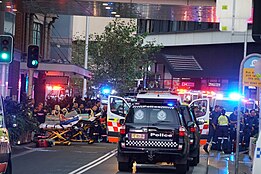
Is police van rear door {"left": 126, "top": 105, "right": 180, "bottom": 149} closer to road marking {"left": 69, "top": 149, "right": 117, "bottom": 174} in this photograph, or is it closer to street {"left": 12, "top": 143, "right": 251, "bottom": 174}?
street {"left": 12, "top": 143, "right": 251, "bottom": 174}

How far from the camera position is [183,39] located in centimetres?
5956

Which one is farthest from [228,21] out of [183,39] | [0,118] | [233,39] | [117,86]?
[183,39]

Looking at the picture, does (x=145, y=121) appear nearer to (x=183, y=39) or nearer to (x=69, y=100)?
(x=69, y=100)

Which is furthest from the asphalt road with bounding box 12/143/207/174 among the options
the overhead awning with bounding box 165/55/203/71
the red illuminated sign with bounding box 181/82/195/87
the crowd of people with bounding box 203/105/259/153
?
the red illuminated sign with bounding box 181/82/195/87

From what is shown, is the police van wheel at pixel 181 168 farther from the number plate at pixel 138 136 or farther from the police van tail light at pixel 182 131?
the number plate at pixel 138 136

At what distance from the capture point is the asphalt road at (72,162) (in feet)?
56.3

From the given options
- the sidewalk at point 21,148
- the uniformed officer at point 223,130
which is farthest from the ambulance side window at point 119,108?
the sidewalk at point 21,148

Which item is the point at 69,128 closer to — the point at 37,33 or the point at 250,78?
the point at 250,78

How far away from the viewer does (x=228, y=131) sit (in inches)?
→ 1003

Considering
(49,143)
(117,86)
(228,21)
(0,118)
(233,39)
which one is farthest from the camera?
(233,39)

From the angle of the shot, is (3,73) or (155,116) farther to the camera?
(3,73)

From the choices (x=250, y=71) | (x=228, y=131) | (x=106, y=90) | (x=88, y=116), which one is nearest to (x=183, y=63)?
(x=106, y=90)

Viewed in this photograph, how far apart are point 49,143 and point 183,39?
36063mm

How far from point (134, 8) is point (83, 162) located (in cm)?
714
